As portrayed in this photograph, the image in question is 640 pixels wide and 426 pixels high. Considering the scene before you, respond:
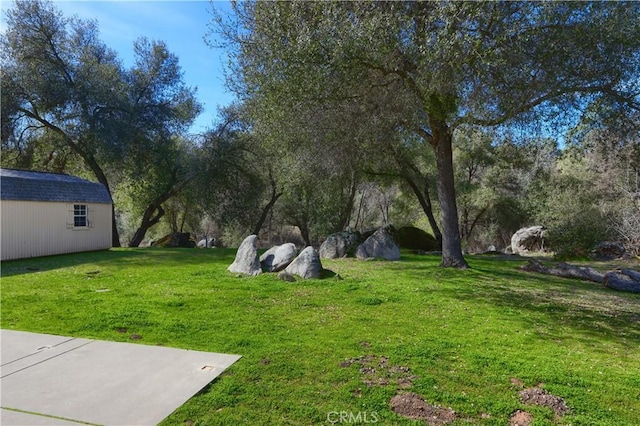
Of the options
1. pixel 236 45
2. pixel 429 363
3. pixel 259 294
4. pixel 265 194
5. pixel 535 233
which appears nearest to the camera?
pixel 429 363

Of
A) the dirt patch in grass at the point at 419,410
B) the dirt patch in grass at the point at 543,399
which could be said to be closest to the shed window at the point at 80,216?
the dirt patch in grass at the point at 419,410

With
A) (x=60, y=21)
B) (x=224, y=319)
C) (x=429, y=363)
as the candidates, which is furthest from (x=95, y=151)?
(x=429, y=363)

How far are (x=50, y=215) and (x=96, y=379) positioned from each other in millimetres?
13062

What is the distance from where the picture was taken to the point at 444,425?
307 centimetres

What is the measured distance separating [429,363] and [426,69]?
5.94 metres

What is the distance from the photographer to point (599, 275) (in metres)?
10.4

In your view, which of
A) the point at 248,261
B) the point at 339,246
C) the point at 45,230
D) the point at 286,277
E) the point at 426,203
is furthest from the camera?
the point at 426,203

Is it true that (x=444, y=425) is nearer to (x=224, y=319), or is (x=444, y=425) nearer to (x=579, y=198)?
(x=224, y=319)

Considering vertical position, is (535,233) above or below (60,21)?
below

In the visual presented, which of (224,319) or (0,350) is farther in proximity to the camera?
(224,319)

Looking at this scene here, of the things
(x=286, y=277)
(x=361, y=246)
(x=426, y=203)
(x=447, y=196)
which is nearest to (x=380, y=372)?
(x=286, y=277)

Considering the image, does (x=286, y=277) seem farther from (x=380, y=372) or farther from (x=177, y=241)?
(x=177, y=241)

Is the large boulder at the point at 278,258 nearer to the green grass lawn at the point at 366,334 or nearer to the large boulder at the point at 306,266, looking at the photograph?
the large boulder at the point at 306,266

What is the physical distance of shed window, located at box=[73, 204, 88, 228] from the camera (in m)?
15.3
